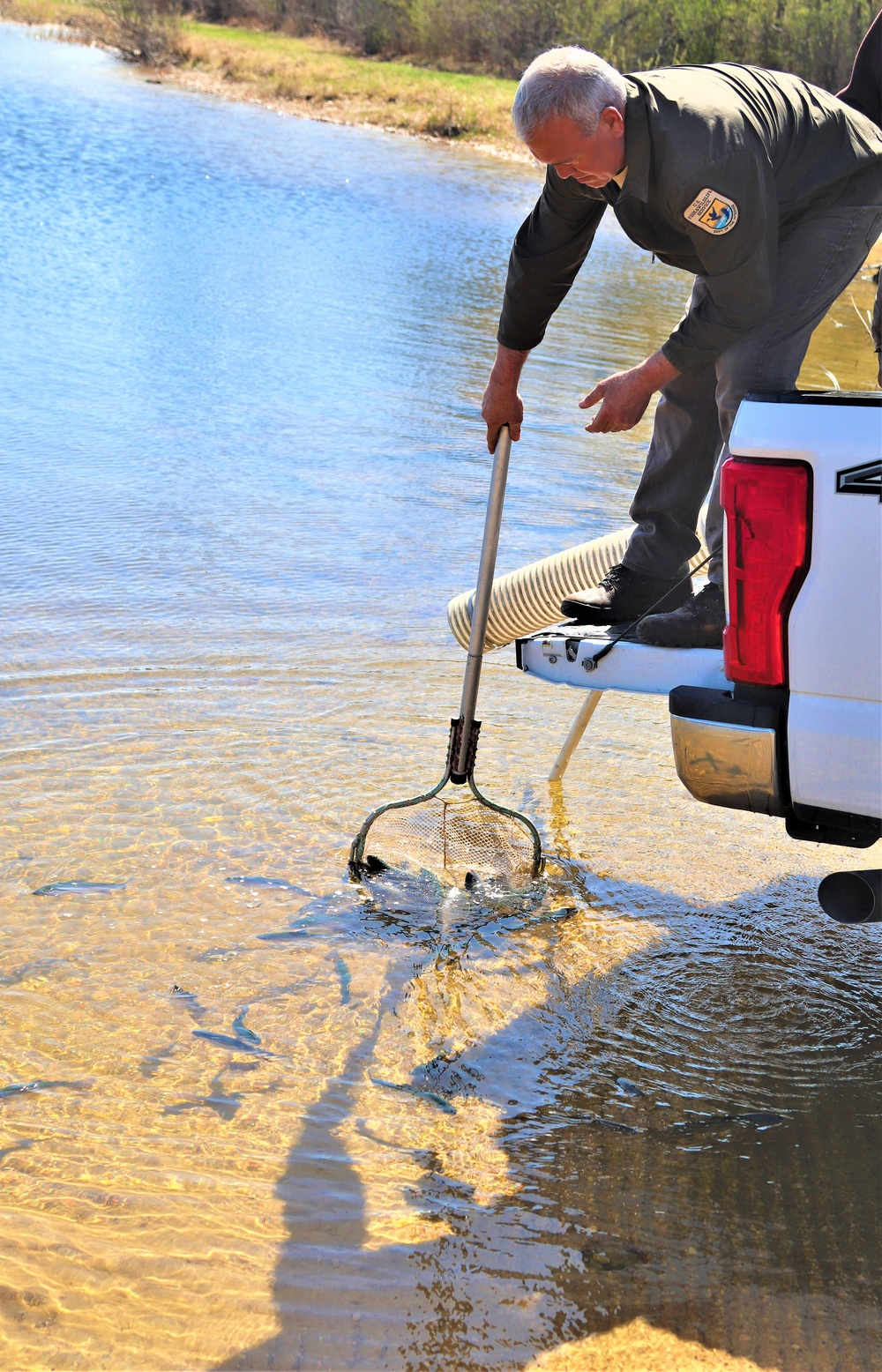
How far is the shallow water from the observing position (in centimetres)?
238

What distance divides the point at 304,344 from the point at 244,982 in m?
8.65

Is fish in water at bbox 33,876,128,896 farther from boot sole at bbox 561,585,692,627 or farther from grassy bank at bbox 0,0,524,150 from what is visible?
grassy bank at bbox 0,0,524,150

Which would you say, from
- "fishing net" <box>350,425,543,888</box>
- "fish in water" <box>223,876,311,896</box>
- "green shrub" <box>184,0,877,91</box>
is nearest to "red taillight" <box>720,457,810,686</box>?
"fishing net" <box>350,425,543,888</box>

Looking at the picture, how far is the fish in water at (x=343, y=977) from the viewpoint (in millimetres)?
3223

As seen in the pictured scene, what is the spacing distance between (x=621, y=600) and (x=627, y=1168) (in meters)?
1.73

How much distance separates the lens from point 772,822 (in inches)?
169

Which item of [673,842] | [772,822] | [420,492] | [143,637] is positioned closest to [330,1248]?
[673,842]

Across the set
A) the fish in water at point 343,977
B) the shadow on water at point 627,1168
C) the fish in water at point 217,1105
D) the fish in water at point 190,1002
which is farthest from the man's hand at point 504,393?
the fish in water at point 217,1105

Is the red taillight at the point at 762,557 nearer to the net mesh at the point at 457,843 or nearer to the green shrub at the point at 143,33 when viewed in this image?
the net mesh at the point at 457,843

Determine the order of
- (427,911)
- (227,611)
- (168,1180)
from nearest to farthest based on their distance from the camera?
A: (168,1180), (427,911), (227,611)

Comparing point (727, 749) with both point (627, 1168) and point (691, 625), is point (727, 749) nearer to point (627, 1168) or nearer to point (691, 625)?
point (691, 625)

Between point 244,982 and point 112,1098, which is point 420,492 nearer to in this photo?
point 244,982

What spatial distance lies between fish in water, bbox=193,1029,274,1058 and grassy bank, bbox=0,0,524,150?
109ft

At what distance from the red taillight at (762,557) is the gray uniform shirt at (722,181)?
76 centimetres
